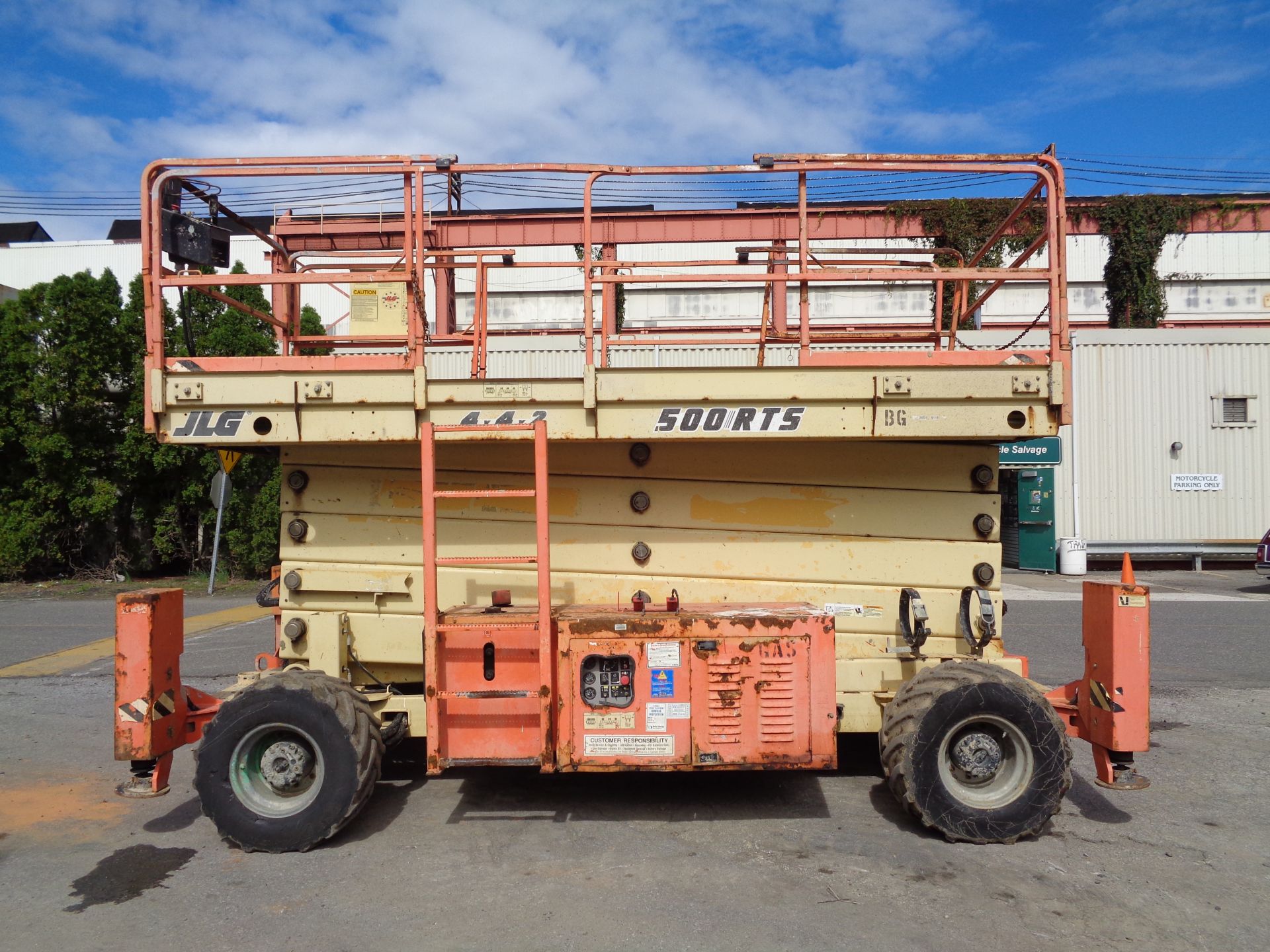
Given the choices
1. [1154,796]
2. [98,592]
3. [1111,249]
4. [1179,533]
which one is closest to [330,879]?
[1154,796]

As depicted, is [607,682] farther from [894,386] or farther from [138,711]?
[138,711]

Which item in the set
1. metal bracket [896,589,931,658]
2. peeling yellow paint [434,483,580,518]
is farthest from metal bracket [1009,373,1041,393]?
peeling yellow paint [434,483,580,518]

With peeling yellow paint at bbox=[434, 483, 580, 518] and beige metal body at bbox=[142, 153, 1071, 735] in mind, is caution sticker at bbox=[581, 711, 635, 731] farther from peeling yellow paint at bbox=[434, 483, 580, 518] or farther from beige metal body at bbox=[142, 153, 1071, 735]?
peeling yellow paint at bbox=[434, 483, 580, 518]

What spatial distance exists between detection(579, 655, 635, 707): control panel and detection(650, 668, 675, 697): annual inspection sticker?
0.37 feet

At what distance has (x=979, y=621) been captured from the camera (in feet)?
16.3

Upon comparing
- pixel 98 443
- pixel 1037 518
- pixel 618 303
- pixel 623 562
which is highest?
pixel 618 303

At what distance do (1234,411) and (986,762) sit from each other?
62.6 ft

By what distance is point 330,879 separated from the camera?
414cm

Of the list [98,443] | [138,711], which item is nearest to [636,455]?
[138,711]

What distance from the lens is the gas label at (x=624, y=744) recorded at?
14.8 ft

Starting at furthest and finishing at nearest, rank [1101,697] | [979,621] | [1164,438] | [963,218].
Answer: [963,218]
[1164,438]
[979,621]
[1101,697]

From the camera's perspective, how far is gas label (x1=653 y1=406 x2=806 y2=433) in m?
4.73

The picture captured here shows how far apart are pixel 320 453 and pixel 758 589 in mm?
2831

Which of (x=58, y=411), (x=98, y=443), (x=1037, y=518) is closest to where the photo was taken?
(x=58, y=411)
